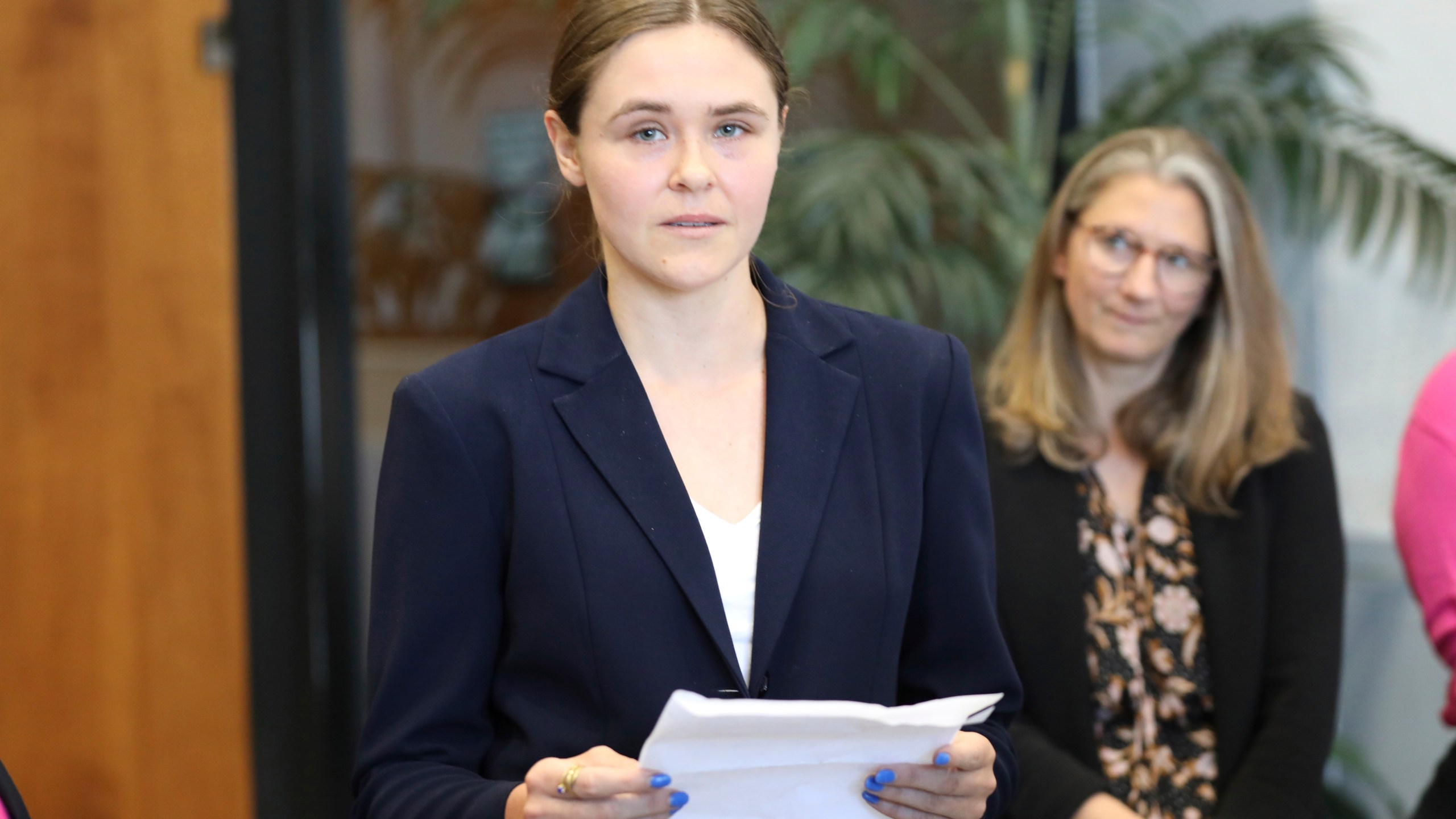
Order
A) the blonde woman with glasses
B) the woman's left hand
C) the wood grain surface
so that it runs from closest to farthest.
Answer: the woman's left hand
the blonde woman with glasses
the wood grain surface

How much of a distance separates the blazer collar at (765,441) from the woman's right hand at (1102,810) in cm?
79

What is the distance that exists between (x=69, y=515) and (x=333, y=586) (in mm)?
618

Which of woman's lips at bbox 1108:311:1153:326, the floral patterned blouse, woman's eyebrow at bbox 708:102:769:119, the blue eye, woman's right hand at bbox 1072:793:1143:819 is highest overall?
woman's eyebrow at bbox 708:102:769:119

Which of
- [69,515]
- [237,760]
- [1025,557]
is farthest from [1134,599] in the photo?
[69,515]

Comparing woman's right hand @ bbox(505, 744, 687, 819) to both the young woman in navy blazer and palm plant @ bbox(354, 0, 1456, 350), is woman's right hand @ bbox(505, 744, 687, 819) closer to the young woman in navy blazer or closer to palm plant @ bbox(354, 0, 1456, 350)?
the young woman in navy blazer

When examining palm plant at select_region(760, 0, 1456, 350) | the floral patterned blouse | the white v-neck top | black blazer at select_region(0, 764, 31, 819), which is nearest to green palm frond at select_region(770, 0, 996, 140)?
palm plant at select_region(760, 0, 1456, 350)

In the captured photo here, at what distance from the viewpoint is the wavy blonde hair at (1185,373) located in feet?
6.50

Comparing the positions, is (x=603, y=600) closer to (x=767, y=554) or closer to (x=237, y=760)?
(x=767, y=554)

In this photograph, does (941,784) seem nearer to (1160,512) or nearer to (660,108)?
(660,108)

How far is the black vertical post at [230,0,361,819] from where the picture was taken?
114 inches

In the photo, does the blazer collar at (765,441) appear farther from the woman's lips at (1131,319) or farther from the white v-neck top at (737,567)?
the woman's lips at (1131,319)

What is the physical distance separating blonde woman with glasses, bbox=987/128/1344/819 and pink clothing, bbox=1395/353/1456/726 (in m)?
0.14

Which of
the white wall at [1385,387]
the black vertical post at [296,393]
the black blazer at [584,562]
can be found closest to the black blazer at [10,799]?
the black blazer at [584,562]

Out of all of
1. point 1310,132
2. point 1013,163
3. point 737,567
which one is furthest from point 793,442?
point 1310,132
